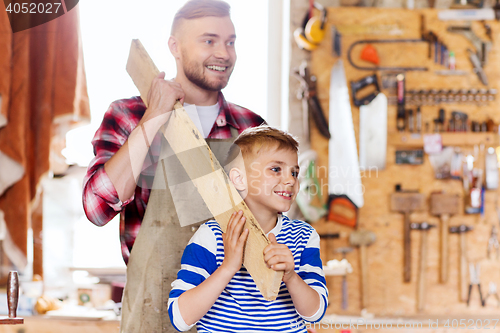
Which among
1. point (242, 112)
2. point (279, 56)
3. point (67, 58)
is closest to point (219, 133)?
point (242, 112)

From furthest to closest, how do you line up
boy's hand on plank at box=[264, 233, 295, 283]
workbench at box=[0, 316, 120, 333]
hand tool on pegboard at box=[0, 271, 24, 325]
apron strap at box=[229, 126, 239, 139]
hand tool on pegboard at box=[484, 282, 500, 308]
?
hand tool on pegboard at box=[484, 282, 500, 308] → workbench at box=[0, 316, 120, 333] → hand tool on pegboard at box=[0, 271, 24, 325] → apron strap at box=[229, 126, 239, 139] → boy's hand on plank at box=[264, 233, 295, 283]

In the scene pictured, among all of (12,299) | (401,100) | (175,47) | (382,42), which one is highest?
(382,42)

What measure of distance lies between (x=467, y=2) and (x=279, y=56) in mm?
1052

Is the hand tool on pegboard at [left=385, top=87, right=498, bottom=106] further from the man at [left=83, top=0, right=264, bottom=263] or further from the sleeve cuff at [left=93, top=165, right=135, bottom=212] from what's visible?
the sleeve cuff at [left=93, top=165, right=135, bottom=212]

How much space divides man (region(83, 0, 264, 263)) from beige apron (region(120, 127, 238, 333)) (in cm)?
5

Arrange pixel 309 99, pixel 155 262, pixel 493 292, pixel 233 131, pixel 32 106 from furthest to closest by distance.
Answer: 1. pixel 493 292
2. pixel 309 99
3. pixel 32 106
4. pixel 233 131
5. pixel 155 262

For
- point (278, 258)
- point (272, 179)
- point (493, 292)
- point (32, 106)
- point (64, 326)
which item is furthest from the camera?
point (493, 292)

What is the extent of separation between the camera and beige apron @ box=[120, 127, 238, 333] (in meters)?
0.90

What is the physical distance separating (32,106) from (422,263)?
196cm

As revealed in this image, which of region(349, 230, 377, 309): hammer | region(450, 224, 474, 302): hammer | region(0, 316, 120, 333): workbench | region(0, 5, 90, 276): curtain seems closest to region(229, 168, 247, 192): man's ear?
region(0, 316, 120, 333): workbench

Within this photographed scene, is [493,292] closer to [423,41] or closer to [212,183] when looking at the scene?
[423,41]

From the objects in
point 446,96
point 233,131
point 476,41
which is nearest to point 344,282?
point 446,96

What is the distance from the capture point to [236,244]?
700 mm

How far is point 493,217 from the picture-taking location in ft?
8.04
